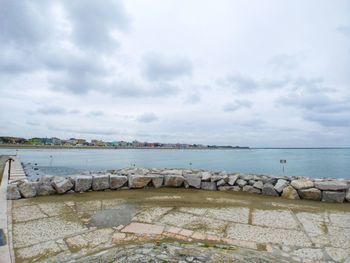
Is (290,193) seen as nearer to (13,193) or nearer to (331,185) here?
(331,185)

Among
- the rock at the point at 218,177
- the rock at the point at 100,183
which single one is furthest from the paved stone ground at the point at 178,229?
the rock at the point at 218,177

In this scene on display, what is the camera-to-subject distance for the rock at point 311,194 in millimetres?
5547

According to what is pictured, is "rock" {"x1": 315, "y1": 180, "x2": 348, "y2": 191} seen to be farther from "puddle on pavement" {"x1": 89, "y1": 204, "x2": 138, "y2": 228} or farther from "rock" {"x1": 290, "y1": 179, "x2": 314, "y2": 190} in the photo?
"puddle on pavement" {"x1": 89, "y1": 204, "x2": 138, "y2": 228}

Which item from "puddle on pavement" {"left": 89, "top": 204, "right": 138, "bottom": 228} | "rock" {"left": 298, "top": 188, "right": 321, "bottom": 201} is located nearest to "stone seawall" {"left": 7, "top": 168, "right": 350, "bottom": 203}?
"rock" {"left": 298, "top": 188, "right": 321, "bottom": 201}

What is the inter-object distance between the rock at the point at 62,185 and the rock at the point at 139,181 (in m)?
1.47

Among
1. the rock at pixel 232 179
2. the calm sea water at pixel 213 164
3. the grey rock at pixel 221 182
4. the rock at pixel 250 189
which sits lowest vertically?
the calm sea water at pixel 213 164

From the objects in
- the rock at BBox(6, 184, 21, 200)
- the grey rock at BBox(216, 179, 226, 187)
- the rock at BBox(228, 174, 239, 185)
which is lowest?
Result: the rock at BBox(6, 184, 21, 200)

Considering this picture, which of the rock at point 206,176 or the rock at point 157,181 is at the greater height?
the rock at point 206,176

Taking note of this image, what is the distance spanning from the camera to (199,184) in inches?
258

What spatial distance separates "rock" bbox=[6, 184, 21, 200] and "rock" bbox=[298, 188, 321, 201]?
6329 mm

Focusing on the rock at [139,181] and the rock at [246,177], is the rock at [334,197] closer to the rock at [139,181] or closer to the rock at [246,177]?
the rock at [246,177]

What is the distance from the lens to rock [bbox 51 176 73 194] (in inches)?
229

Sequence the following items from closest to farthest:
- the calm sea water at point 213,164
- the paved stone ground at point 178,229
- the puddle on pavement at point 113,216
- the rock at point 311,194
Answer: the paved stone ground at point 178,229 < the puddle on pavement at point 113,216 < the rock at point 311,194 < the calm sea water at point 213,164

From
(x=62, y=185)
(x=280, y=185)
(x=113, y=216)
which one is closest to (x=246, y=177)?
(x=280, y=185)
